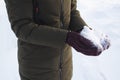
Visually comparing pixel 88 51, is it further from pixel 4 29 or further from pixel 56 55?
pixel 4 29

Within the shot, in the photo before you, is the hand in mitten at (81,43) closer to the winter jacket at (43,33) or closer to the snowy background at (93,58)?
the winter jacket at (43,33)

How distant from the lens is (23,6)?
0.94m

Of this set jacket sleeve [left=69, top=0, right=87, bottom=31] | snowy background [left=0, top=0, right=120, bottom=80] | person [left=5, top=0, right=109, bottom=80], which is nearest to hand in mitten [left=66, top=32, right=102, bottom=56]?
person [left=5, top=0, right=109, bottom=80]

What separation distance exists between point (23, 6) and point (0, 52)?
1.34 meters

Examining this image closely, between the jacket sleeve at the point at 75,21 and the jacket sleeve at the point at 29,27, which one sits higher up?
the jacket sleeve at the point at 29,27

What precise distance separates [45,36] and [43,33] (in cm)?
1

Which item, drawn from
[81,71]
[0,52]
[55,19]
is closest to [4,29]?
[0,52]

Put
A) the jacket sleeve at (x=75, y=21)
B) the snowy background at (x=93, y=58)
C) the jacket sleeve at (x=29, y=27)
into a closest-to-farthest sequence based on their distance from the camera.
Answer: the jacket sleeve at (x=29, y=27) < the jacket sleeve at (x=75, y=21) < the snowy background at (x=93, y=58)

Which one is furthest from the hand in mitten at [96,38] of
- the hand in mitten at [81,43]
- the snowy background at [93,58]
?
the snowy background at [93,58]

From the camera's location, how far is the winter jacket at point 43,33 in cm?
95

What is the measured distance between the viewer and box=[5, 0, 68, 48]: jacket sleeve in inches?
37.1

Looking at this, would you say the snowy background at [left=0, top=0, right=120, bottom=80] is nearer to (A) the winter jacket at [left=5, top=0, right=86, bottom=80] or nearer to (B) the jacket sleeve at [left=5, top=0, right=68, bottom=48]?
(A) the winter jacket at [left=5, top=0, right=86, bottom=80]

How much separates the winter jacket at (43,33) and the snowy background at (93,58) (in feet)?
2.69

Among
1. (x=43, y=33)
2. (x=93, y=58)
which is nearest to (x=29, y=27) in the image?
(x=43, y=33)
